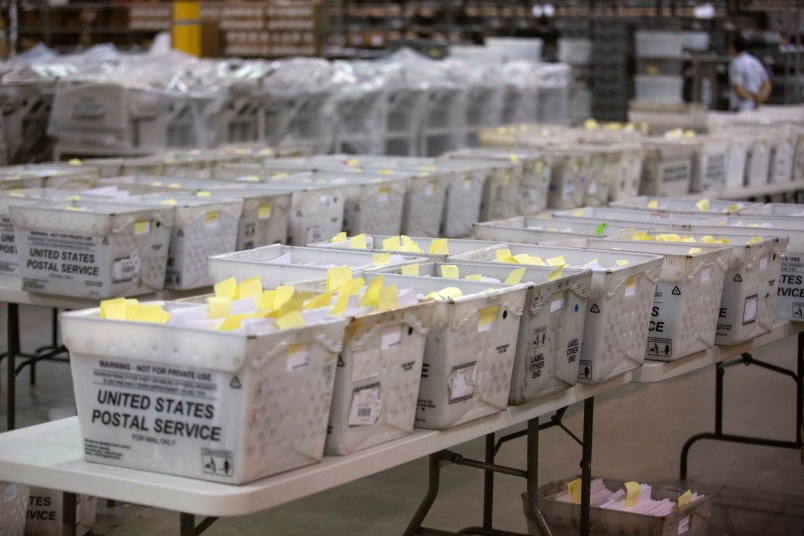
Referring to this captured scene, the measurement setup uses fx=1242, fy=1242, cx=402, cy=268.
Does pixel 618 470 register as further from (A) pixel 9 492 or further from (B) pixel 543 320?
(A) pixel 9 492

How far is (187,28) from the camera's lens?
16.7m

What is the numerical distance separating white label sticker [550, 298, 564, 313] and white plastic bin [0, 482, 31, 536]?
1.80 meters

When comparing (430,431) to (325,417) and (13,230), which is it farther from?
→ (13,230)

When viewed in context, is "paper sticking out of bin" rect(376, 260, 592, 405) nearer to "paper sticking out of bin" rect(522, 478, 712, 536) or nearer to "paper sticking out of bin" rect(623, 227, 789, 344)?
"paper sticking out of bin" rect(522, 478, 712, 536)

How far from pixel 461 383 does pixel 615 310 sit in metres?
0.72

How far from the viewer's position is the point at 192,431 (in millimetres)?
2480

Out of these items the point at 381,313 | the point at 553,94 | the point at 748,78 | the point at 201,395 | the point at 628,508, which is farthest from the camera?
the point at 748,78

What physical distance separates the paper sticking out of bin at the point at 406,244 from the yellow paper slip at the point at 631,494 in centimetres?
102

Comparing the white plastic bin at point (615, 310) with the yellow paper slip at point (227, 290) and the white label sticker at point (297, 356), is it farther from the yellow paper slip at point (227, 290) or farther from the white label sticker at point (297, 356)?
the white label sticker at point (297, 356)

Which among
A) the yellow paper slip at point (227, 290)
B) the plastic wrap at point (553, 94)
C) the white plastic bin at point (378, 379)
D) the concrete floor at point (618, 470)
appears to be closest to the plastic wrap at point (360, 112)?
the plastic wrap at point (553, 94)

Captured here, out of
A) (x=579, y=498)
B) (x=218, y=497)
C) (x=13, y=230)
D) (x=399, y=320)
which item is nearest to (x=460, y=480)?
(x=579, y=498)

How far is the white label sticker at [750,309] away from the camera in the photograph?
4141 mm

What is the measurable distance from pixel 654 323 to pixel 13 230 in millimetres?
2446

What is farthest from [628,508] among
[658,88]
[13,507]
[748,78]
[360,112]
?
[658,88]
